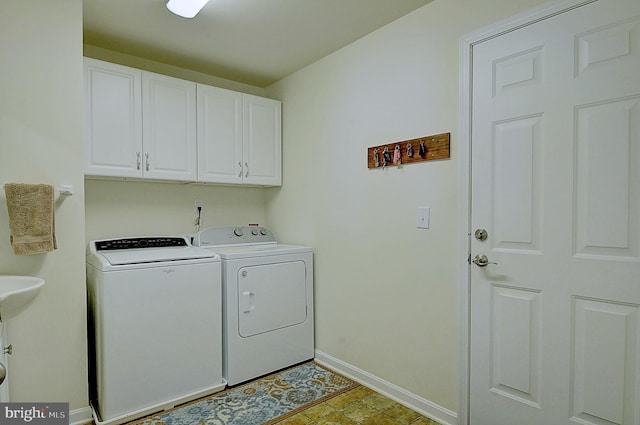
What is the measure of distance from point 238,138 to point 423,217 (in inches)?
64.9

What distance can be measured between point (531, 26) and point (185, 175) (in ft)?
7.56

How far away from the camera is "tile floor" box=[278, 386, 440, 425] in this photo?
2.05m

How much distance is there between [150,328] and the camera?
2.15 metres

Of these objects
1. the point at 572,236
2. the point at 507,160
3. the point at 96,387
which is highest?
the point at 507,160

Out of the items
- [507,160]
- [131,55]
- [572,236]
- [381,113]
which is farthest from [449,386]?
[131,55]

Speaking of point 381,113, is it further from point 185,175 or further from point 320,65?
point 185,175

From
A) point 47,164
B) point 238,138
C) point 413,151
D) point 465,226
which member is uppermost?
point 238,138

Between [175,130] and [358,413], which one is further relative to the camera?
[175,130]

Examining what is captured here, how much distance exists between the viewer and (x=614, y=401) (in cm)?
147

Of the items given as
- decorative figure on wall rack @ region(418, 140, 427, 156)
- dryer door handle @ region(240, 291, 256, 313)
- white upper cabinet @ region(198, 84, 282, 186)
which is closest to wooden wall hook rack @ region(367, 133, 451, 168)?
decorative figure on wall rack @ region(418, 140, 427, 156)

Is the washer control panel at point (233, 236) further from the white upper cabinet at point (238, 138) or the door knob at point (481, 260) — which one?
the door knob at point (481, 260)

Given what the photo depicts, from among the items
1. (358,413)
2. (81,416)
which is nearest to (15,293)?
(81,416)

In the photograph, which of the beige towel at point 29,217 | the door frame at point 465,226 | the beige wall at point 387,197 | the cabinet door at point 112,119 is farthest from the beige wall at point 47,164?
the door frame at point 465,226

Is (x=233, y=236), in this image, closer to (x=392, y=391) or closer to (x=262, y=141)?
(x=262, y=141)
